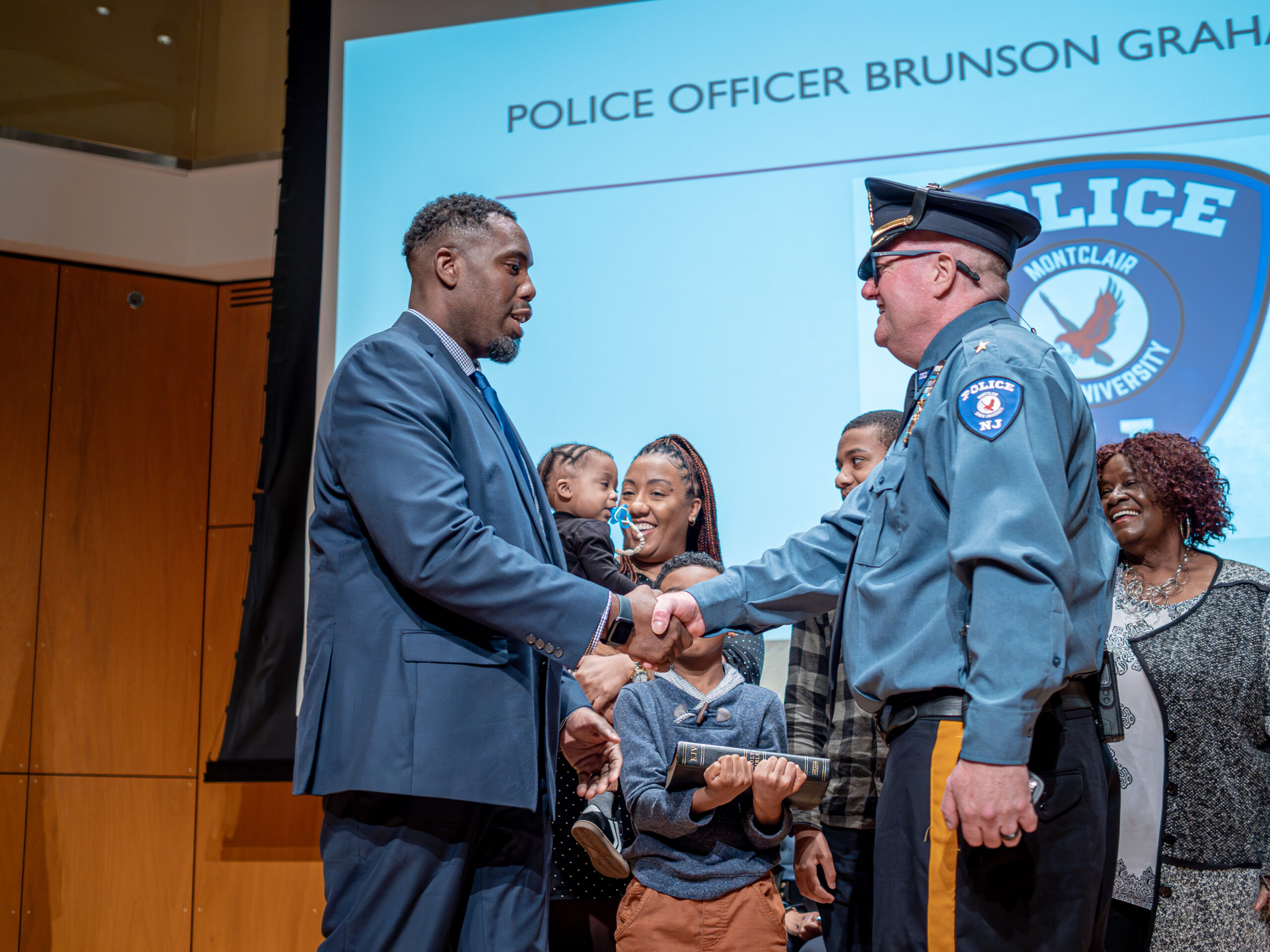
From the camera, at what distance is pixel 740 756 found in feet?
7.55

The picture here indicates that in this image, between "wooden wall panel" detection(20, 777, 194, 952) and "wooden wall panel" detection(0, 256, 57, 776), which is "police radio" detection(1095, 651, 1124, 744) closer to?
"wooden wall panel" detection(20, 777, 194, 952)

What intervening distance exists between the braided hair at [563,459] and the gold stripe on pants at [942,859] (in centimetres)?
216

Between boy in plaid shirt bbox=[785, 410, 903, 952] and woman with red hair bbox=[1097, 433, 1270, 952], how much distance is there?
0.76m

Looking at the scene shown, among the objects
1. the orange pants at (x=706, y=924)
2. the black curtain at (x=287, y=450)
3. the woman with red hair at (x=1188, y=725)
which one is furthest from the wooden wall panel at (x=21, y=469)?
the woman with red hair at (x=1188, y=725)

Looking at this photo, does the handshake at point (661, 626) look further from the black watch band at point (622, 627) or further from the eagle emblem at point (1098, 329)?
the eagle emblem at point (1098, 329)

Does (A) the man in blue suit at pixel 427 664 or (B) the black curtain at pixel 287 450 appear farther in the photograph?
(B) the black curtain at pixel 287 450

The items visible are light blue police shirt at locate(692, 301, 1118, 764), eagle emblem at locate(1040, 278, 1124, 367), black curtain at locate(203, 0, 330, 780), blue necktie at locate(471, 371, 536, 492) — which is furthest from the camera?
black curtain at locate(203, 0, 330, 780)

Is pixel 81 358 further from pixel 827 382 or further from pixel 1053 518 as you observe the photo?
pixel 1053 518

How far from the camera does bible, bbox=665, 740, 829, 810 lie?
2.29 m

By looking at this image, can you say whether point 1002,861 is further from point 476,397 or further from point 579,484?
point 579,484

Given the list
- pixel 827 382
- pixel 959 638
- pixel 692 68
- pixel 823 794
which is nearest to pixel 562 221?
pixel 692 68

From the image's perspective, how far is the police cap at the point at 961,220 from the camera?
6.08 ft

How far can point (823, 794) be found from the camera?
7.79 ft

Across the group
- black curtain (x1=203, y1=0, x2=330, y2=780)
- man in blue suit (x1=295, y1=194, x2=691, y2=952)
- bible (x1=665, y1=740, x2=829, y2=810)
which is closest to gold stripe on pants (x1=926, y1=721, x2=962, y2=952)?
man in blue suit (x1=295, y1=194, x2=691, y2=952)
